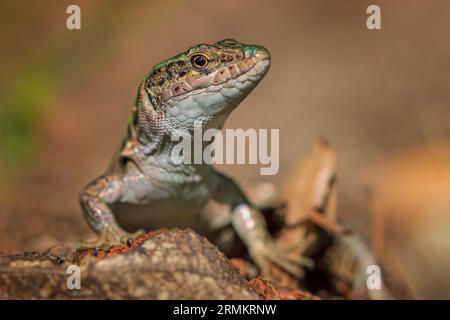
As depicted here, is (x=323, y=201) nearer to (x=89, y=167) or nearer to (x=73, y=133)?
(x=89, y=167)

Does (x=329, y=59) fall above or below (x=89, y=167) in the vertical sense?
above

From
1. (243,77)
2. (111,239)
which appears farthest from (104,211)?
(243,77)

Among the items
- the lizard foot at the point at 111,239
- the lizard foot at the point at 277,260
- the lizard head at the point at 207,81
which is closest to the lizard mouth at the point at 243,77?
the lizard head at the point at 207,81

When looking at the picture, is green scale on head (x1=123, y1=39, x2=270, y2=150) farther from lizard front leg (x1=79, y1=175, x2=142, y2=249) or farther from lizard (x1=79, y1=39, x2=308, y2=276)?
lizard front leg (x1=79, y1=175, x2=142, y2=249)

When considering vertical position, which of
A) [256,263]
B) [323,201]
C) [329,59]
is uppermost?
[329,59]

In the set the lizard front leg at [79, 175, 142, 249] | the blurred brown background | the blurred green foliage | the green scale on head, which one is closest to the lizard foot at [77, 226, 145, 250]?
the lizard front leg at [79, 175, 142, 249]

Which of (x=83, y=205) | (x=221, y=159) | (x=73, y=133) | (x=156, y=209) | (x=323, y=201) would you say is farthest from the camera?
(x=73, y=133)

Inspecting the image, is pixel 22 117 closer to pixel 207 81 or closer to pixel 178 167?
pixel 178 167

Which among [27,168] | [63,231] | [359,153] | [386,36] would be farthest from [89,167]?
[386,36]
